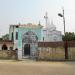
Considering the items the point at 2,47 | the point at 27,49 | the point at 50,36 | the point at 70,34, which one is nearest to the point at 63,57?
the point at 27,49

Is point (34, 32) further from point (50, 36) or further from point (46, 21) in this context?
point (46, 21)

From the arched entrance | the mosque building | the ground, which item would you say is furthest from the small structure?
the ground

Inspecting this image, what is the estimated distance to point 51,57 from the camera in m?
44.8

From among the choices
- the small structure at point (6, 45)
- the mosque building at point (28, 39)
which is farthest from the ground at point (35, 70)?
the small structure at point (6, 45)

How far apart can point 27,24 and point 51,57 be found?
922 cm

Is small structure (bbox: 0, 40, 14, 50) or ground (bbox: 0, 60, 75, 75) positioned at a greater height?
small structure (bbox: 0, 40, 14, 50)

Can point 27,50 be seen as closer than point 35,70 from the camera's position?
No

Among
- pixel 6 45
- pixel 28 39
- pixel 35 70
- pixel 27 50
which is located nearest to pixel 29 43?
pixel 28 39

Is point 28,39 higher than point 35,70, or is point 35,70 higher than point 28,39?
point 28,39

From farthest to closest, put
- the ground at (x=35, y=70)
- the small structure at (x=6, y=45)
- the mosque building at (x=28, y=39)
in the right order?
the small structure at (x=6, y=45), the mosque building at (x=28, y=39), the ground at (x=35, y=70)

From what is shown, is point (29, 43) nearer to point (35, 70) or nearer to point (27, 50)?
point (27, 50)

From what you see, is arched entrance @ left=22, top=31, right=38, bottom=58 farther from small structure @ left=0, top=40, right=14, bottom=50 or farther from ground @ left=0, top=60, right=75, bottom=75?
ground @ left=0, top=60, right=75, bottom=75

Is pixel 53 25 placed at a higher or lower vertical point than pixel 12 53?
higher

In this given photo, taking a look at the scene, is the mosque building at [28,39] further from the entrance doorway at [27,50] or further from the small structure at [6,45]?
the small structure at [6,45]
